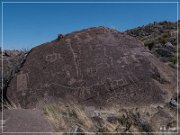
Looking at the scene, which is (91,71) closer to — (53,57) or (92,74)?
(92,74)

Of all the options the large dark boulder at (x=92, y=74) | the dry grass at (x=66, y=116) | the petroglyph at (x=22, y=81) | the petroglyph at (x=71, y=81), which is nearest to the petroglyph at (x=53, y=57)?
the large dark boulder at (x=92, y=74)

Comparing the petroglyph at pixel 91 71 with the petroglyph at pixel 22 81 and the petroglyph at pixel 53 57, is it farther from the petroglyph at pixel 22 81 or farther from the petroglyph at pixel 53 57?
the petroglyph at pixel 22 81

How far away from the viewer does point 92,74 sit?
866 centimetres

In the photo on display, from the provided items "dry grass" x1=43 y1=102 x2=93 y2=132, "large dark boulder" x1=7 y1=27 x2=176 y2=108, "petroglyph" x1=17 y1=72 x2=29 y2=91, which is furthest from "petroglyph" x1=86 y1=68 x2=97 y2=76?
"petroglyph" x1=17 y1=72 x2=29 y2=91

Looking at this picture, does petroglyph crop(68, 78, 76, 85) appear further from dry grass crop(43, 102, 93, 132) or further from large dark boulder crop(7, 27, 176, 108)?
dry grass crop(43, 102, 93, 132)

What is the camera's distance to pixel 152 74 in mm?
8797

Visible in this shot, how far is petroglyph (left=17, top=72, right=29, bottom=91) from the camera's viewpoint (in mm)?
8633

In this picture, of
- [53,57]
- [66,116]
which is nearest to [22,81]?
[53,57]

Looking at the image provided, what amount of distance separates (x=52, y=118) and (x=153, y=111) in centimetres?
211

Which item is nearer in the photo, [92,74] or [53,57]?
[92,74]

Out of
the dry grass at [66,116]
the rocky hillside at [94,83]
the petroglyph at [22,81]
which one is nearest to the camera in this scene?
the dry grass at [66,116]

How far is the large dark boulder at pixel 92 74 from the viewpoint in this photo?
8328 mm

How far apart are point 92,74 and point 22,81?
161cm

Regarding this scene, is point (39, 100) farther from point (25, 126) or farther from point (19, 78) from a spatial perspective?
point (25, 126)
